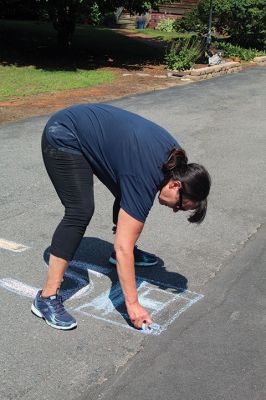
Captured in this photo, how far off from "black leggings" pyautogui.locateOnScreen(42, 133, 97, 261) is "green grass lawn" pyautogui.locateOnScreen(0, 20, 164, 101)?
8.50m

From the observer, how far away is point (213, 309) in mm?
3576

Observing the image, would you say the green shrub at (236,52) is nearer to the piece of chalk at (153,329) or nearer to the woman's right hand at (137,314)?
the piece of chalk at (153,329)

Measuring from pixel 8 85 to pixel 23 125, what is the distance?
4309mm

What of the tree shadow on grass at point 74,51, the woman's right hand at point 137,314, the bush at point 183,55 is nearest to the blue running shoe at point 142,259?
the woman's right hand at point 137,314

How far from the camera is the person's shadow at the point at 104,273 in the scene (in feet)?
12.2

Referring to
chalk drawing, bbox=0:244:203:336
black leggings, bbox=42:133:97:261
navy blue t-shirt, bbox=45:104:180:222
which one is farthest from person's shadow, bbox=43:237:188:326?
navy blue t-shirt, bbox=45:104:180:222

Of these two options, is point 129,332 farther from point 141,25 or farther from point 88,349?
point 141,25

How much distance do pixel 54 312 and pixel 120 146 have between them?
1.10m

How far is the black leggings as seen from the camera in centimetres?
307

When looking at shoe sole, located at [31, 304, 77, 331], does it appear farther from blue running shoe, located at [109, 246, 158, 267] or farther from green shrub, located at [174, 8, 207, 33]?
green shrub, located at [174, 8, 207, 33]

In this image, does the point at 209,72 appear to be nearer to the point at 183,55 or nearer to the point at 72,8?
the point at 183,55

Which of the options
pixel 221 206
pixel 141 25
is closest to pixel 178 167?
pixel 221 206

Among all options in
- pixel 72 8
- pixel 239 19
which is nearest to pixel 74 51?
pixel 72 8

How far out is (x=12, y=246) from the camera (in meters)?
4.36
